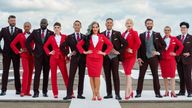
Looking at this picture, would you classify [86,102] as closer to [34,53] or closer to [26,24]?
[34,53]

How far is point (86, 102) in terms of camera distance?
10.1 metres

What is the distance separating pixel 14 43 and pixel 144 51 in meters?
3.19

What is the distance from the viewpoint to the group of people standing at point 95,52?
33.9 feet

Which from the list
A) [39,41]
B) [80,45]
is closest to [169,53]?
[80,45]

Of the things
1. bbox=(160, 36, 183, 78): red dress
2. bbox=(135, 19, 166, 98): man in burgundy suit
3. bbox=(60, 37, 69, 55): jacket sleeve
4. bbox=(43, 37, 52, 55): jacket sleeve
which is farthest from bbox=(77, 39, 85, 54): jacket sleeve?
bbox=(160, 36, 183, 78): red dress

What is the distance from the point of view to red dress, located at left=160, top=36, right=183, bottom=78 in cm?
1093

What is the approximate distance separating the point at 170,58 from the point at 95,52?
2.02 meters

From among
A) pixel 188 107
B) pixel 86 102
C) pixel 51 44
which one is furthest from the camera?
pixel 51 44

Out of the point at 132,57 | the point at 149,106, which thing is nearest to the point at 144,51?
the point at 132,57

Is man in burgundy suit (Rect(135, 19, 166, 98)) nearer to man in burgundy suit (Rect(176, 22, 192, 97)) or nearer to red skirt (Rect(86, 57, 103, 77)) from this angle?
man in burgundy suit (Rect(176, 22, 192, 97))

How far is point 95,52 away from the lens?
33.5 ft

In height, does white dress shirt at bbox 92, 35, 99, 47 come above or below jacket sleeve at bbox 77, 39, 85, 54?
above

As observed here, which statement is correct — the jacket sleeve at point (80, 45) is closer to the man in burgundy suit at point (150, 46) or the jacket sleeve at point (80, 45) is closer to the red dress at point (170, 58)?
the man in burgundy suit at point (150, 46)

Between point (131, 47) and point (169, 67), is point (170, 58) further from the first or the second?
point (131, 47)
